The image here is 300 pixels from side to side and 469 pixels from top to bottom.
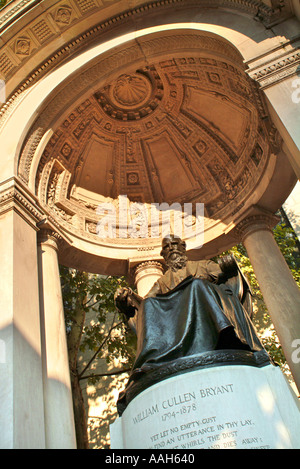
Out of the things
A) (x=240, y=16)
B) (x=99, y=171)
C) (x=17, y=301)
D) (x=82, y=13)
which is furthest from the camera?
(x=99, y=171)

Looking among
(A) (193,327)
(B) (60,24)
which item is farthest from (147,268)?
(B) (60,24)

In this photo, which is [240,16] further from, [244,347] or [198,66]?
[244,347]

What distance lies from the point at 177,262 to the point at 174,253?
0.17 meters

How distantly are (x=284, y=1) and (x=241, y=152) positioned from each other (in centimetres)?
368

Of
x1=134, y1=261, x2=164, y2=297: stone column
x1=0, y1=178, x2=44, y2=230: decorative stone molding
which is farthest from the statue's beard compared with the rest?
x1=134, y1=261, x2=164, y2=297: stone column

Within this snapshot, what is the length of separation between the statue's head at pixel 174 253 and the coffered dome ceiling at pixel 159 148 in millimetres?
3087

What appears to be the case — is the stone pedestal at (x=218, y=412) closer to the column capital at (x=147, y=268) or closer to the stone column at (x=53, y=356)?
the stone column at (x=53, y=356)

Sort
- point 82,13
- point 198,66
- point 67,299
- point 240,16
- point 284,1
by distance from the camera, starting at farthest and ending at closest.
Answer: point 67,299, point 198,66, point 82,13, point 240,16, point 284,1

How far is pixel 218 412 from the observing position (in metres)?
4.03

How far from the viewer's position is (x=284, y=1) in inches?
264

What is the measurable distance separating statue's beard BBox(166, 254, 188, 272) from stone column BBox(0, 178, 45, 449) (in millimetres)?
2020

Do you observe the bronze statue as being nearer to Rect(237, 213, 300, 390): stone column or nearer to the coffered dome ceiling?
Rect(237, 213, 300, 390): stone column

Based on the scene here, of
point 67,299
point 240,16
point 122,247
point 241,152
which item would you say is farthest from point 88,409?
point 240,16

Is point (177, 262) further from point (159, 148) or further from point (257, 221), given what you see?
point (159, 148)
